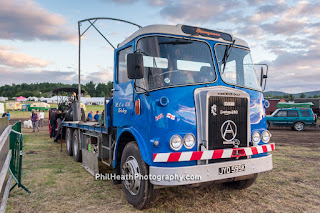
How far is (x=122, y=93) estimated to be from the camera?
5105mm

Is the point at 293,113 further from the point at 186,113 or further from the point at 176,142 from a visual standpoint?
the point at 176,142

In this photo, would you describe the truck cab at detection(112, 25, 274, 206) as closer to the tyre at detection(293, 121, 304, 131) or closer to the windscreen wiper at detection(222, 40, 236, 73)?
the windscreen wiper at detection(222, 40, 236, 73)

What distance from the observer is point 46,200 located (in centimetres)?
486

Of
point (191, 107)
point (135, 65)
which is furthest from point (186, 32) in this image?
point (191, 107)

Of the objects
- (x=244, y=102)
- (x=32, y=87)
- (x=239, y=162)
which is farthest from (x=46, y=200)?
(x=32, y=87)

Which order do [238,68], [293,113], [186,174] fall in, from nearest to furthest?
1. [186,174]
2. [238,68]
3. [293,113]

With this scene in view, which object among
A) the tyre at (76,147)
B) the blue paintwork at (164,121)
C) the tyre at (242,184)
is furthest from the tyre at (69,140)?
the tyre at (242,184)

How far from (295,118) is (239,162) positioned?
61.5 ft

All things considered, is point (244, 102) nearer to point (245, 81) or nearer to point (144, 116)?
point (245, 81)

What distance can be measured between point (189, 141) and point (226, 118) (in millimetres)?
802

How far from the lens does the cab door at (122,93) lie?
4.76 m

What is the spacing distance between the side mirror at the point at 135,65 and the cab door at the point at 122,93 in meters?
0.70

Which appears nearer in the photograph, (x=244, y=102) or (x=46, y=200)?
(x=244, y=102)

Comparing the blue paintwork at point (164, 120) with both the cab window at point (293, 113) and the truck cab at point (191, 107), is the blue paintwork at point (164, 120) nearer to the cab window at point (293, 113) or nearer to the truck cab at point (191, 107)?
the truck cab at point (191, 107)
